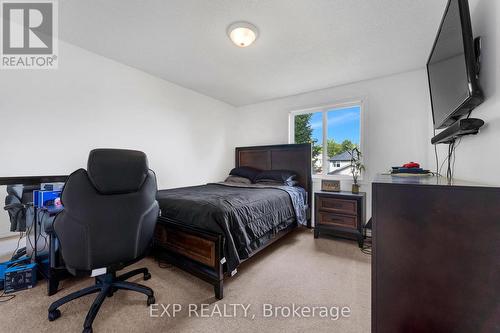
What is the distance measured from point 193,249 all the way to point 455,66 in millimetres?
2255

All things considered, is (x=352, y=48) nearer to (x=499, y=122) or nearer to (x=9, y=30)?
(x=499, y=122)

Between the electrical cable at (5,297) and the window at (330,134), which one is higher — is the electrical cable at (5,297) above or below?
below

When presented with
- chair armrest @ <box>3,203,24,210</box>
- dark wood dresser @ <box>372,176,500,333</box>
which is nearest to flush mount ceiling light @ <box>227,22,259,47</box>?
dark wood dresser @ <box>372,176,500,333</box>

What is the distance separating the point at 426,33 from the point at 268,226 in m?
2.57

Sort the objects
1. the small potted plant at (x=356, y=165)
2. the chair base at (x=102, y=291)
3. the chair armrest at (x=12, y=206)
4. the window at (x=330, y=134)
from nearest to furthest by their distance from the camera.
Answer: the chair base at (x=102, y=291), the chair armrest at (x=12, y=206), the small potted plant at (x=356, y=165), the window at (x=330, y=134)

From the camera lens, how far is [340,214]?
2.86 meters

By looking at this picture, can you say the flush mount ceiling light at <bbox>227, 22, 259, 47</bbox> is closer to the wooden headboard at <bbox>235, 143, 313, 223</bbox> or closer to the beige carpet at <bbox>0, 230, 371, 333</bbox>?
the wooden headboard at <bbox>235, 143, 313, 223</bbox>

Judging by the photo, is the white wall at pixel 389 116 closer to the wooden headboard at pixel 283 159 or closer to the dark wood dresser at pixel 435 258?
the wooden headboard at pixel 283 159

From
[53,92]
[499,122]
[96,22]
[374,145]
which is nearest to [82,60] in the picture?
[53,92]

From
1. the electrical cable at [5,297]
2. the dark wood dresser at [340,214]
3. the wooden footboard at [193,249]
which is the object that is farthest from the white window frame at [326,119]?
the electrical cable at [5,297]

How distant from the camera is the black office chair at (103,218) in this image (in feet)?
4.25

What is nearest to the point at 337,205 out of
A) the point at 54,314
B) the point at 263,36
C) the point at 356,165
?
the point at 356,165

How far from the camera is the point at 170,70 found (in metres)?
2.85

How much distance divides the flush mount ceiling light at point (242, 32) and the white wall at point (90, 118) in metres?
1.67
